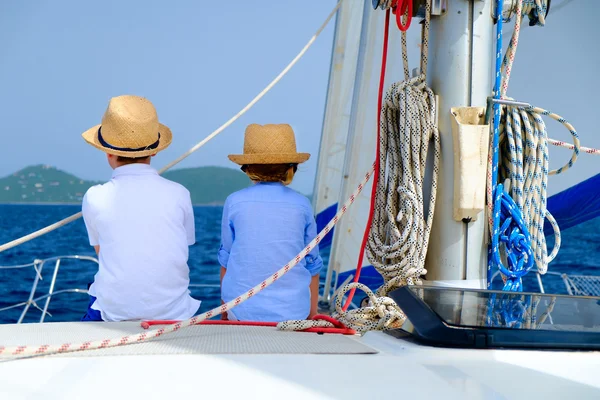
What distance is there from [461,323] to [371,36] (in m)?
3.20

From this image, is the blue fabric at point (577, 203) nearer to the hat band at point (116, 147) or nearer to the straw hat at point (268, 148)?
the straw hat at point (268, 148)

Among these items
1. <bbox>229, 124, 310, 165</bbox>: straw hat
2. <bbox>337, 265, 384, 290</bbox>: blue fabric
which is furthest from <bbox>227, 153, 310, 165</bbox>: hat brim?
<bbox>337, 265, 384, 290</bbox>: blue fabric

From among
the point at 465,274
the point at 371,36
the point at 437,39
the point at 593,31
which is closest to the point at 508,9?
the point at 437,39

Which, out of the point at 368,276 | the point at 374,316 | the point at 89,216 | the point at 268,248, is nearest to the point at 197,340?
the point at 374,316

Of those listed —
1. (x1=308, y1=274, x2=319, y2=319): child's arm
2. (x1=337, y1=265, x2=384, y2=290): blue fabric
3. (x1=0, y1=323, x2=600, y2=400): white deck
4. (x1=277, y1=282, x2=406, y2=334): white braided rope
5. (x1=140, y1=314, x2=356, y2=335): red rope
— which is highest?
(x1=337, y1=265, x2=384, y2=290): blue fabric

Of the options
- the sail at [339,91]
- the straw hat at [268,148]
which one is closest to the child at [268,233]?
the straw hat at [268,148]

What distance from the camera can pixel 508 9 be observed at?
2305 mm

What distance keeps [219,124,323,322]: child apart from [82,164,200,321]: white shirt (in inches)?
10.6

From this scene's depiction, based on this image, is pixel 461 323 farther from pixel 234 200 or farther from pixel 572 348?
pixel 234 200

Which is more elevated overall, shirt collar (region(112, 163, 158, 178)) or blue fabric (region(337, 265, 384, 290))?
shirt collar (region(112, 163, 158, 178))

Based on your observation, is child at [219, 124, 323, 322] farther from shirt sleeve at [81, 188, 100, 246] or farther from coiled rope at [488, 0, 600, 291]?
coiled rope at [488, 0, 600, 291]

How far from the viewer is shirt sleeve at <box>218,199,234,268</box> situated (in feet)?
8.96

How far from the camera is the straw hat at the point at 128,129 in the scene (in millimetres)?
2420

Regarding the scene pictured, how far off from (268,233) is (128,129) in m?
0.61
